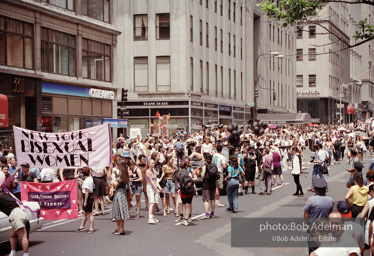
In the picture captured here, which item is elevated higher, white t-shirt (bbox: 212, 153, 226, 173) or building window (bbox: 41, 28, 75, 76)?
building window (bbox: 41, 28, 75, 76)

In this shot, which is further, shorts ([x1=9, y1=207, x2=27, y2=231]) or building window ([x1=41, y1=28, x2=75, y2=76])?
building window ([x1=41, y1=28, x2=75, y2=76])

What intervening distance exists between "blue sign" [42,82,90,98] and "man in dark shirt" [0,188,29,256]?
72.7 ft

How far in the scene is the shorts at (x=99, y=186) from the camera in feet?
52.1

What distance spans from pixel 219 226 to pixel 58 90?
21648 mm

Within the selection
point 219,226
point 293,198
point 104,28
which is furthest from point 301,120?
point 219,226

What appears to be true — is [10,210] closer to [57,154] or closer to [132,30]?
[57,154]

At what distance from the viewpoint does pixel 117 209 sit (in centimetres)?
1299

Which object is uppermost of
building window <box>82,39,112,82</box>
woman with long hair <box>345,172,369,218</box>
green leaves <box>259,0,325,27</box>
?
building window <box>82,39,112,82</box>

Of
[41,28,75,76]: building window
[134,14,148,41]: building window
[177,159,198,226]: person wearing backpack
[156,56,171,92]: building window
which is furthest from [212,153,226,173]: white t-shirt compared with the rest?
[134,14,148,41]: building window

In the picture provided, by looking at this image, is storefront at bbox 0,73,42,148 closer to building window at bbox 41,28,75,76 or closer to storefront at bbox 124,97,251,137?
building window at bbox 41,28,75,76

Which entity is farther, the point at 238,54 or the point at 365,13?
the point at 365,13

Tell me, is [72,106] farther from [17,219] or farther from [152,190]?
[17,219]

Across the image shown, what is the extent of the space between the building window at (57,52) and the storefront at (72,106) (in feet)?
3.20

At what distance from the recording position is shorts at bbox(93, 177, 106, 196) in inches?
626
